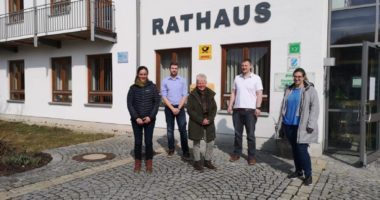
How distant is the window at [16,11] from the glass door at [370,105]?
1199cm

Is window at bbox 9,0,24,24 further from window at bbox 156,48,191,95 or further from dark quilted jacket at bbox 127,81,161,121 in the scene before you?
dark quilted jacket at bbox 127,81,161,121

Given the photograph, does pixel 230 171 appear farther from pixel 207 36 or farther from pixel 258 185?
pixel 207 36

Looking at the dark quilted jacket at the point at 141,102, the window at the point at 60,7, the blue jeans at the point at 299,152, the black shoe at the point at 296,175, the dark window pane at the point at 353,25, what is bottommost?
→ the black shoe at the point at 296,175

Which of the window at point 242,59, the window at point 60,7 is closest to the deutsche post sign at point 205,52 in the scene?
the window at point 242,59

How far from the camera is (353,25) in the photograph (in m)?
7.40

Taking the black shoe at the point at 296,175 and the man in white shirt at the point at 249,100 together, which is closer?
the black shoe at the point at 296,175

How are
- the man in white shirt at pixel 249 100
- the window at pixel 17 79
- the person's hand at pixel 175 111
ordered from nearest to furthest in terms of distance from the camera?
the man in white shirt at pixel 249 100
the person's hand at pixel 175 111
the window at pixel 17 79

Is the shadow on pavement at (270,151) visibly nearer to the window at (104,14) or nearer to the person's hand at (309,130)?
the person's hand at (309,130)

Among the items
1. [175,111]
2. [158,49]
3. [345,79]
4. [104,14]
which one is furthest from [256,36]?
[104,14]

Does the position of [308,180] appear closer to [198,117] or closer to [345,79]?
[198,117]

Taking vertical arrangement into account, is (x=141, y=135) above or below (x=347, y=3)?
below

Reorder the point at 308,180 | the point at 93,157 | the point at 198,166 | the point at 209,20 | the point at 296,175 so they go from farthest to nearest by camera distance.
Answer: the point at 209,20 → the point at 93,157 → the point at 198,166 → the point at 296,175 → the point at 308,180

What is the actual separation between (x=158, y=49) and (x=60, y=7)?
4.45 metres

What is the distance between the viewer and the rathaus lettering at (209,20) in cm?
793
